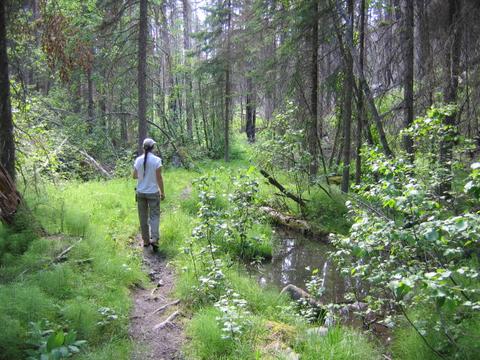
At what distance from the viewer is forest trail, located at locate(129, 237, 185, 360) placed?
4812mm

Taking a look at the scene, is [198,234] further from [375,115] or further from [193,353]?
[375,115]

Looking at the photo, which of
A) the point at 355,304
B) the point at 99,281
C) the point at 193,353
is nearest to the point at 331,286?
the point at 355,304

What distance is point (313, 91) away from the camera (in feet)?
44.9

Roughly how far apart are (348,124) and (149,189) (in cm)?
660

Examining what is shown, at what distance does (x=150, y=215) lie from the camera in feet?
27.9

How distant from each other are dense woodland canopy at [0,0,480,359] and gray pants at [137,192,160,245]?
1.29 metres

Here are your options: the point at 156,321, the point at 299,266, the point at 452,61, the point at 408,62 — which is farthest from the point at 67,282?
the point at 408,62

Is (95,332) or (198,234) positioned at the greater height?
(198,234)

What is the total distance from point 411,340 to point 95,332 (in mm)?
3819

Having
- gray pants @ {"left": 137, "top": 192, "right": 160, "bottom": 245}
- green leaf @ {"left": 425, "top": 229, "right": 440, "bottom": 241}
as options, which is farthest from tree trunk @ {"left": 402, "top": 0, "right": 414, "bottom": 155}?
green leaf @ {"left": 425, "top": 229, "right": 440, "bottom": 241}

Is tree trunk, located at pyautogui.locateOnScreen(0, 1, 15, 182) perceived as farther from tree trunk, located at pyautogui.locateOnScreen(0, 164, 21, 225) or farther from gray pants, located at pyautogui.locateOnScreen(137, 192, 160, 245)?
gray pants, located at pyautogui.locateOnScreen(137, 192, 160, 245)

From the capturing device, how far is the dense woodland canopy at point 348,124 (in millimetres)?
4529

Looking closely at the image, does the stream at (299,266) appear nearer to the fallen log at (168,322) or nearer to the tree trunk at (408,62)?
the fallen log at (168,322)

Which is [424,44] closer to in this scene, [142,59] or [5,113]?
[142,59]
